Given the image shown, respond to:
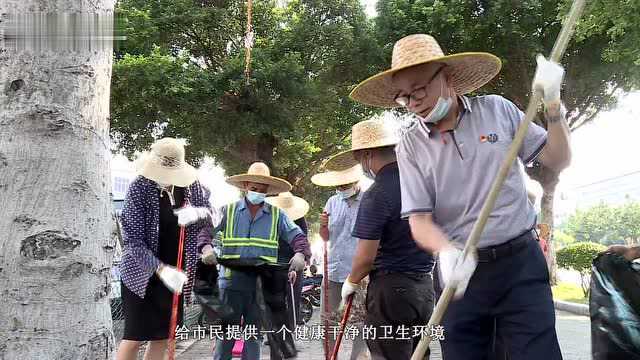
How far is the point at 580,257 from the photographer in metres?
16.2

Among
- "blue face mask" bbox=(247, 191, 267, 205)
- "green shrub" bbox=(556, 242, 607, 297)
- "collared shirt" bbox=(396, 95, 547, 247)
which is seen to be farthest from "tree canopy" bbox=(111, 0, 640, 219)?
"collared shirt" bbox=(396, 95, 547, 247)

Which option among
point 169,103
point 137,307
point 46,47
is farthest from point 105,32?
point 169,103

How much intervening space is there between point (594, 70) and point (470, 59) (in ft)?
42.9

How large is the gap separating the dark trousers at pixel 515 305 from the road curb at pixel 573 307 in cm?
931

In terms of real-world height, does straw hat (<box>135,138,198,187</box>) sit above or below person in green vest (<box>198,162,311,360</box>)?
above

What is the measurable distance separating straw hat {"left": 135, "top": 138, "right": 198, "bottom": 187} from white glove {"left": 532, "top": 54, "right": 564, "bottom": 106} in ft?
7.34

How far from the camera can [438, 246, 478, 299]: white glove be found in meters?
2.09

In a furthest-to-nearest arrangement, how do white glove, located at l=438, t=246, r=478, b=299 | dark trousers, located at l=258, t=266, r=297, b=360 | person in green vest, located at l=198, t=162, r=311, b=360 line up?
dark trousers, located at l=258, t=266, r=297, b=360, person in green vest, located at l=198, t=162, r=311, b=360, white glove, located at l=438, t=246, r=478, b=299

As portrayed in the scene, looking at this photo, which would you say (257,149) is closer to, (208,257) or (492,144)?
(208,257)

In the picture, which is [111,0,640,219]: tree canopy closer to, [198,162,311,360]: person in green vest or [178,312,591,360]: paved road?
[178,312,591,360]: paved road

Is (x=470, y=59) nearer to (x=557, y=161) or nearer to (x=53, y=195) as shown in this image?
(x=557, y=161)

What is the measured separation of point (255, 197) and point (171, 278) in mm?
1667

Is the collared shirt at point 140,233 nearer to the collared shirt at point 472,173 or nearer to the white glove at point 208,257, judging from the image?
the white glove at point 208,257

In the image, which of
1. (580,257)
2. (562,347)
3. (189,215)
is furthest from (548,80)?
(580,257)
